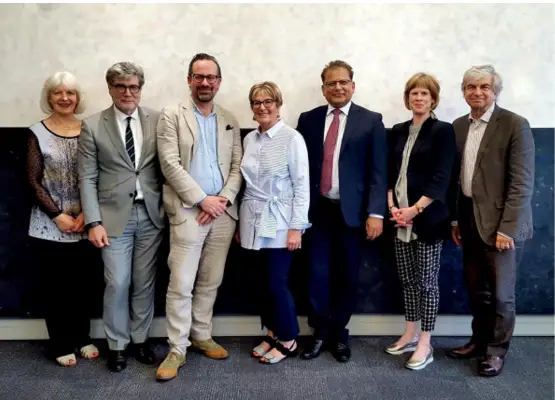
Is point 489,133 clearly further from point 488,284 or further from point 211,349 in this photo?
point 211,349

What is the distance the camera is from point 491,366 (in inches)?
106

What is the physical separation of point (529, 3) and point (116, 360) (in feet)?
11.0

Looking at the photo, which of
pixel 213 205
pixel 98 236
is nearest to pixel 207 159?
pixel 213 205

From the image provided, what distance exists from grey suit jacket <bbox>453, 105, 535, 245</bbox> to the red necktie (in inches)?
31.3

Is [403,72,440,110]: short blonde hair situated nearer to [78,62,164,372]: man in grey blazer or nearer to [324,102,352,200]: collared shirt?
[324,102,352,200]: collared shirt

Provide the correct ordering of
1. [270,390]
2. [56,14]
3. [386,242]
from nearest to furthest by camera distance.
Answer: [270,390] < [56,14] < [386,242]

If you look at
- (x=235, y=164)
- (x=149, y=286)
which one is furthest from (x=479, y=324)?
(x=149, y=286)

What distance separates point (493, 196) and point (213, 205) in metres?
1.54

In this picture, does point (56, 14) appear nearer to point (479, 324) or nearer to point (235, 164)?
point (235, 164)

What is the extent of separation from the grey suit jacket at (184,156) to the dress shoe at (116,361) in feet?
2.74

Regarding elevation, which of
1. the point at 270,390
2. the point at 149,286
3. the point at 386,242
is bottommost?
the point at 270,390

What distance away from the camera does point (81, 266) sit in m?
2.87

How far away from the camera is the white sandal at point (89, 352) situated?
289 centimetres

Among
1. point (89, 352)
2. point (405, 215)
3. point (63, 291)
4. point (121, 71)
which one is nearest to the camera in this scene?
point (121, 71)
